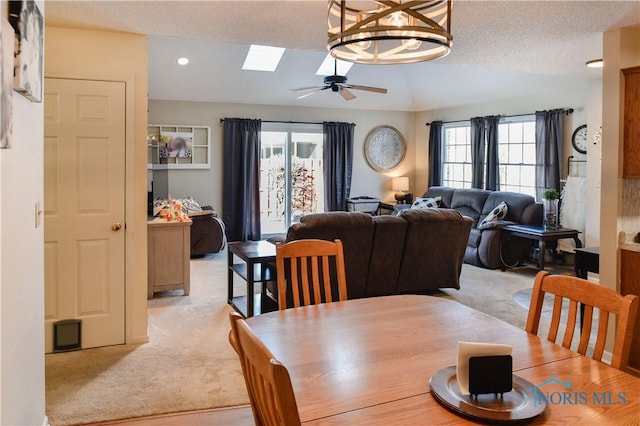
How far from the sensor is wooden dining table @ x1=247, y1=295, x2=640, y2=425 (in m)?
1.42

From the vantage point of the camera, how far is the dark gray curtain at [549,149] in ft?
23.2

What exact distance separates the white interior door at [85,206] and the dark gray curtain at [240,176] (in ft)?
16.8

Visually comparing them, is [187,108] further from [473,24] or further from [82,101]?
[473,24]

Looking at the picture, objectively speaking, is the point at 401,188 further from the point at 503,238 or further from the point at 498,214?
the point at 503,238

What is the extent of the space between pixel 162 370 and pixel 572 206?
562 centimetres

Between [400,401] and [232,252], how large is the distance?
357 cm

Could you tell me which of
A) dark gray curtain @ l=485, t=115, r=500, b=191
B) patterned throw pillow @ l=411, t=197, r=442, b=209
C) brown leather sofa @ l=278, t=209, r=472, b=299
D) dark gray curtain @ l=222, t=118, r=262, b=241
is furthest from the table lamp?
brown leather sofa @ l=278, t=209, r=472, b=299

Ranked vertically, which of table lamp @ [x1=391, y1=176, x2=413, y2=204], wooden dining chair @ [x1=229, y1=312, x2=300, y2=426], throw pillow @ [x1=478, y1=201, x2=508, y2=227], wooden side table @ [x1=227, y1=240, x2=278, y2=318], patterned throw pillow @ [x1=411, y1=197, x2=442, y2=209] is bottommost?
wooden side table @ [x1=227, y1=240, x2=278, y2=318]

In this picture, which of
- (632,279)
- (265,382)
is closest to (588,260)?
(632,279)

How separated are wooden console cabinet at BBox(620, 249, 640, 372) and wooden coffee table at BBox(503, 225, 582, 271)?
2.73m

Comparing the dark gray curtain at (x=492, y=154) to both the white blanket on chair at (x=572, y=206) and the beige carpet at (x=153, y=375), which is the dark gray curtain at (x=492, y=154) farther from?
the beige carpet at (x=153, y=375)

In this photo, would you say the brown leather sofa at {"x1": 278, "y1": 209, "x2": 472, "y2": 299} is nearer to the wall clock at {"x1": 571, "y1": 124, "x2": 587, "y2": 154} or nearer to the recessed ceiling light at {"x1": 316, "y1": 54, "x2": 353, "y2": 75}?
the wall clock at {"x1": 571, "y1": 124, "x2": 587, "y2": 154}

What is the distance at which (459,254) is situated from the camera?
5.36 metres

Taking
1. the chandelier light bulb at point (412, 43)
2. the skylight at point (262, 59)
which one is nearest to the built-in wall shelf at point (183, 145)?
the skylight at point (262, 59)
